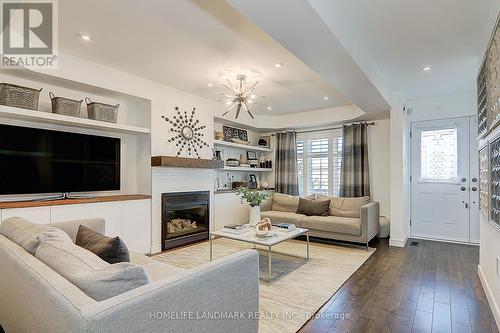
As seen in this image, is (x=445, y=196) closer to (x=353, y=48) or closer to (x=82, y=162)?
(x=353, y=48)

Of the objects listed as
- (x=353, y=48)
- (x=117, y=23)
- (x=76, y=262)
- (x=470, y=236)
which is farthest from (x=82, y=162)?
(x=470, y=236)

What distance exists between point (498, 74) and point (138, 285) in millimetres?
2771

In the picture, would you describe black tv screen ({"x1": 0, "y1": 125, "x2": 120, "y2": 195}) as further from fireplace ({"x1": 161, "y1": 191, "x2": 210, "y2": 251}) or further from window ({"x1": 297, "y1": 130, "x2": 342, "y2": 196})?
window ({"x1": 297, "y1": 130, "x2": 342, "y2": 196})

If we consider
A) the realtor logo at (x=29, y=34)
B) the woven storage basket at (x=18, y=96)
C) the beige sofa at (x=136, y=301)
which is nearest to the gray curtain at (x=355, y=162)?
the beige sofa at (x=136, y=301)

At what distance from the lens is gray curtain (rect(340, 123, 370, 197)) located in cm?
539

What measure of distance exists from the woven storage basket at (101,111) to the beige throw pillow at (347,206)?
3.97 metres

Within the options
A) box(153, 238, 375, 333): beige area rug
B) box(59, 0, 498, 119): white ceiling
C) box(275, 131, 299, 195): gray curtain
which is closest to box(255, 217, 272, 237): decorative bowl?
box(153, 238, 375, 333): beige area rug

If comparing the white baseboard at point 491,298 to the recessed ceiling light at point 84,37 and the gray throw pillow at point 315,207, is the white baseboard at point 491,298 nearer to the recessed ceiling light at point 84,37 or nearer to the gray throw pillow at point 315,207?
the gray throw pillow at point 315,207

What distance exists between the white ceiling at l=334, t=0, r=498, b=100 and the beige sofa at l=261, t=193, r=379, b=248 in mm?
2146

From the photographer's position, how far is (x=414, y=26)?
254cm

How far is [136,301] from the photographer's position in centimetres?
103

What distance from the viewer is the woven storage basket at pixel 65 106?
10.6 feet

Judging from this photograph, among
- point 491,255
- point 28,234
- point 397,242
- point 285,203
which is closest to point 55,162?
point 28,234

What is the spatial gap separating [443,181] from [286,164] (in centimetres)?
302
